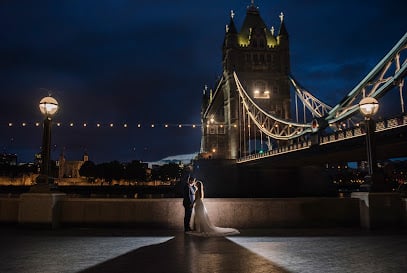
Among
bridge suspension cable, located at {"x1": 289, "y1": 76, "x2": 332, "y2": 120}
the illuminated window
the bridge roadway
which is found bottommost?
the bridge roadway

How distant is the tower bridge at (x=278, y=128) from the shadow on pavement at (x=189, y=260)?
5.89m

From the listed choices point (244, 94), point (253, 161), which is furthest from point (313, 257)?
point (244, 94)

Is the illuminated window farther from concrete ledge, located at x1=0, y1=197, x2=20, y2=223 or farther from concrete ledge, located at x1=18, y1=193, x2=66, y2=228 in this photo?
concrete ledge, located at x1=18, y1=193, x2=66, y2=228

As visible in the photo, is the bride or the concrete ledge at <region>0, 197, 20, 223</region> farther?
the concrete ledge at <region>0, 197, 20, 223</region>

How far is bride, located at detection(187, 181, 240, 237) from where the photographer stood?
9.46 metres

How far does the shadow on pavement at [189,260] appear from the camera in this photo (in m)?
5.99

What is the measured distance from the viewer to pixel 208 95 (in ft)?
417

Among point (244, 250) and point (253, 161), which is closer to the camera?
point (244, 250)

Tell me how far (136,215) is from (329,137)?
28299 mm

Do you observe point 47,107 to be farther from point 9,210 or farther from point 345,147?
point 345,147

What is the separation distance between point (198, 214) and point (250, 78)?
270 feet

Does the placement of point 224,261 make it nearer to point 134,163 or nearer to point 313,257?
point 313,257

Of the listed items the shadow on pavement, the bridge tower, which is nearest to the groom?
the shadow on pavement

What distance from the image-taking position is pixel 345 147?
3350 cm
